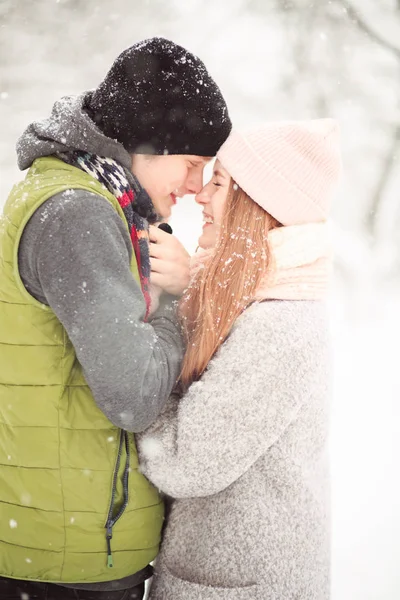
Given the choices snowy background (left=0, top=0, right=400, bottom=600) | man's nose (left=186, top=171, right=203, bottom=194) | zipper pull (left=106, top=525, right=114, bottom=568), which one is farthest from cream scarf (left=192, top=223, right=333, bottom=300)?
snowy background (left=0, top=0, right=400, bottom=600)

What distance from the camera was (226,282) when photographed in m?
2.03

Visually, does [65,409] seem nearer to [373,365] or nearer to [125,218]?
[125,218]

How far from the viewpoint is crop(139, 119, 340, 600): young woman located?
1774 mm

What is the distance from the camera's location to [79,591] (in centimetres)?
175

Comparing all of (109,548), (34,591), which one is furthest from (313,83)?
(34,591)

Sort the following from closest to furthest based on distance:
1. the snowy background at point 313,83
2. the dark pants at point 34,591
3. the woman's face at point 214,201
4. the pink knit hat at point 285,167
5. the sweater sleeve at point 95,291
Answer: the sweater sleeve at point 95,291 < the dark pants at point 34,591 < the pink knit hat at point 285,167 < the woman's face at point 214,201 < the snowy background at point 313,83

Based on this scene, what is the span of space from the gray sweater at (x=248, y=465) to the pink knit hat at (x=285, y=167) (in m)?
0.38

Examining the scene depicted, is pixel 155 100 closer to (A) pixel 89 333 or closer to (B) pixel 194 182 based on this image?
(B) pixel 194 182

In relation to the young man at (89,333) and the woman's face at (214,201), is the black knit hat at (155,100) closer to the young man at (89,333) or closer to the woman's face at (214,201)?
the young man at (89,333)

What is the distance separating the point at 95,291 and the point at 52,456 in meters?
0.53

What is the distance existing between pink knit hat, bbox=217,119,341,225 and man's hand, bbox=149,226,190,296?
342mm

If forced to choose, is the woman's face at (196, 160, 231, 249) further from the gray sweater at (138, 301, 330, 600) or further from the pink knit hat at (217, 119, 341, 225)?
the gray sweater at (138, 301, 330, 600)

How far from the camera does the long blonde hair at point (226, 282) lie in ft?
6.30

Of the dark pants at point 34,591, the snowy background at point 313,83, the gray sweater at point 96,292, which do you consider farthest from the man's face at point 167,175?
the snowy background at point 313,83
